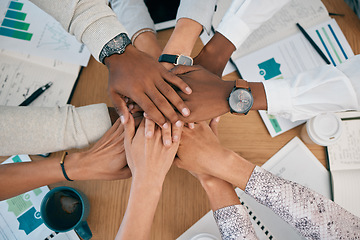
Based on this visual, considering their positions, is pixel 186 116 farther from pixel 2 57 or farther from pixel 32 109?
pixel 2 57

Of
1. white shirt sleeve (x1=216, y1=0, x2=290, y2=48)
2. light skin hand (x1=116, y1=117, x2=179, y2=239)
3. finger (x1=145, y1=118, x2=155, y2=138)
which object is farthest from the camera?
white shirt sleeve (x1=216, y1=0, x2=290, y2=48)

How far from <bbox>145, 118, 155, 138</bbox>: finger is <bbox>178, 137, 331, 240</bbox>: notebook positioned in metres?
0.34

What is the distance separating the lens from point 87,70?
3.25 feet

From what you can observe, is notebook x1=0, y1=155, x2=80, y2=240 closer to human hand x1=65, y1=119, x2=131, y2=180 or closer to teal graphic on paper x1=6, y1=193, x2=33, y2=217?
teal graphic on paper x1=6, y1=193, x2=33, y2=217

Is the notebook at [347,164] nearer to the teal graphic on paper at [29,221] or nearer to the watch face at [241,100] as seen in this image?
the watch face at [241,100]

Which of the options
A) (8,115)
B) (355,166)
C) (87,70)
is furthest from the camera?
(87,70)

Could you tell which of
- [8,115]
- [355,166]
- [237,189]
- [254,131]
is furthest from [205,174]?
[8,115]

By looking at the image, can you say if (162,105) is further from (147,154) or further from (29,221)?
(29,221)

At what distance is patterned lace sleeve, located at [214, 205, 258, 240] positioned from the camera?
727mm

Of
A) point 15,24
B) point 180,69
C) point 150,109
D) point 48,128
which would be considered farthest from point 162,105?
point 15,24

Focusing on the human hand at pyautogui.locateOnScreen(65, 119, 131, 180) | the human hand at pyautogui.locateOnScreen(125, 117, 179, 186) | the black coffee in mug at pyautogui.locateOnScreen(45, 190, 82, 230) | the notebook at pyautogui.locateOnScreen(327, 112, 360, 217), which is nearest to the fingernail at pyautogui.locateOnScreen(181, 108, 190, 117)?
the human hand at pyautogui.locateOnScreen(125, 117, 179, 186)

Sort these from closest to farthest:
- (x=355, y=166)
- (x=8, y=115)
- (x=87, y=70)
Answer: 1. (x=8, y=115)
2. (x=355, y=166)
3. (x=87, y=70)

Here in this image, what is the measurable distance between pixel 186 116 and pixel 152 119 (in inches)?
4.3

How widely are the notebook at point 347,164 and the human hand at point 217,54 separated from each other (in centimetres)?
46
